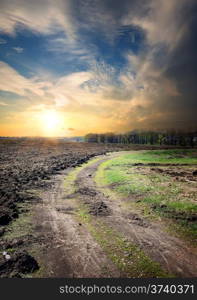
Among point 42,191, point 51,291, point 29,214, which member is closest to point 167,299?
point 51,291

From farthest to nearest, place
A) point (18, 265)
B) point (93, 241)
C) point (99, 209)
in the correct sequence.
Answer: point (99, 209)
point (93, 241)
point (18, 265)

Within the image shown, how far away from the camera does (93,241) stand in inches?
341

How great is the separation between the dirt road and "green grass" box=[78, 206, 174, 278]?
187 mm

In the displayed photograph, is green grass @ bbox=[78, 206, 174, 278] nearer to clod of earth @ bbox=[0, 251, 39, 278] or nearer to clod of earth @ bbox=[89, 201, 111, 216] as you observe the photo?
clod of earth @ bbox=[89, 201, 111, 216]

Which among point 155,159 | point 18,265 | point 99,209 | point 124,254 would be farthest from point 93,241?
point 155,159

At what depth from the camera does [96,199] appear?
605 inches

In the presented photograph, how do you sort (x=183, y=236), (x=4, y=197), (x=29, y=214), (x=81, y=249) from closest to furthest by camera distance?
1. (x=81, y=249)
2. (x=183, y=236)
3. (x=29, y=214)
4. (x=4, y=197)

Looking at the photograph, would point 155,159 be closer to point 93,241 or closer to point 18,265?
point 93,241

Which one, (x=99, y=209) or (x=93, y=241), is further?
(x=99, y=209)

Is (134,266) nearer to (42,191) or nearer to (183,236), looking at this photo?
(183,236)

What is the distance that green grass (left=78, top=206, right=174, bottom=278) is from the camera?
6586 mm

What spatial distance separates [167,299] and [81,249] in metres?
3.94

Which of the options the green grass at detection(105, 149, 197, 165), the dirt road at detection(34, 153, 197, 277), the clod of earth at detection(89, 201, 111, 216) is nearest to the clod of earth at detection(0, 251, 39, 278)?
the dirt road at detection(34, 153, 197, 277)

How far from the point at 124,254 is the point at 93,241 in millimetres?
1767
